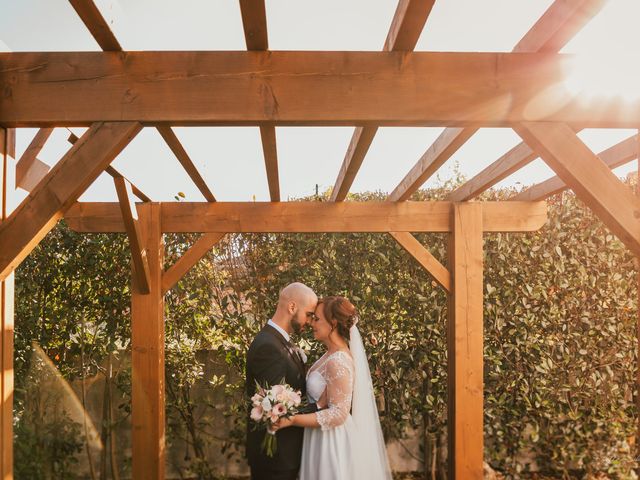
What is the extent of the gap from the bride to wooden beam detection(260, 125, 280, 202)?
84 cm

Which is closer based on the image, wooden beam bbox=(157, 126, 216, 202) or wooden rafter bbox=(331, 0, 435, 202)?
wooden rafter bbox=(331, 0, 435, 202)

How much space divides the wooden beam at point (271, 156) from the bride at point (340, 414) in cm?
84

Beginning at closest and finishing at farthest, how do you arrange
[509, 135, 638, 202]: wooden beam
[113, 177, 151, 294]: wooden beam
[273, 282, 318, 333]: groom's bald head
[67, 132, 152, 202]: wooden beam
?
[67, 132, 152, 202]: wooden beam, [509, 135, 638, 202]: wooden beam, [113, 177, 151, 294]: wooden beam, [273, 282, 318, 333]: groom's bald head

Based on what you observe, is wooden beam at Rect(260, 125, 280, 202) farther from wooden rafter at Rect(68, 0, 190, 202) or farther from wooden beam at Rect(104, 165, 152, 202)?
wooden beam at Rect(104, 165, 152, 202)

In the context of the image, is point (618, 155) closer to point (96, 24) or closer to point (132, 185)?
point (96, 24)

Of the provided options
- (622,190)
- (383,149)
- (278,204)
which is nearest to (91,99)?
(622,190)

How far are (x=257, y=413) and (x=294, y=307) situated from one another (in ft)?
2.55

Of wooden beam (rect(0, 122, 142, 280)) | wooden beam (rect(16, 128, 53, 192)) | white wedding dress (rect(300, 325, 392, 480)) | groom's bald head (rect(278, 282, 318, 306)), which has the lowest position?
white wedding dress (rect(300, 325, 392, 480))

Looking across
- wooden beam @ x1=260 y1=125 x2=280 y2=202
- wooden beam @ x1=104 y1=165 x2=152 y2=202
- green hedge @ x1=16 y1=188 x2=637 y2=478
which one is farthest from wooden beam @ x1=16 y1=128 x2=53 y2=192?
green hedge @ x1=16 y1=188 x2=637 y2=478

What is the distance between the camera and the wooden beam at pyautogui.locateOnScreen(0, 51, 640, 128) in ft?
6.96

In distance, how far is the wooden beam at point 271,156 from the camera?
2582 mm

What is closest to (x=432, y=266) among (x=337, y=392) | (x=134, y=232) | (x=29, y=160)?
(x=337, y=392)

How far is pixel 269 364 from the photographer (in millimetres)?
3607

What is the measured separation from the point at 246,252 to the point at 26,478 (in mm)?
2698
